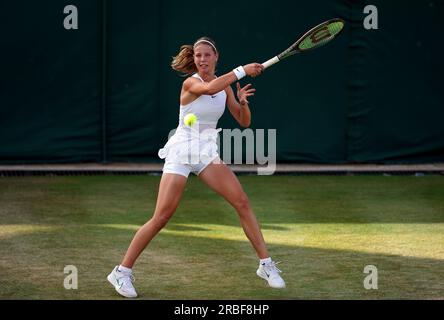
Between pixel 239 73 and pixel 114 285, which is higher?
pixel 239 73

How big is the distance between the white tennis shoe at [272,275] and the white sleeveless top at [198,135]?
0.83 m

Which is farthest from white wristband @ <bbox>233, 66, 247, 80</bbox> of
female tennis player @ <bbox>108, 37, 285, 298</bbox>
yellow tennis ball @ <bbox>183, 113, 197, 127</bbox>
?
yellow tennis ball @ <bbox>183, 113, 197, 127</bbox>

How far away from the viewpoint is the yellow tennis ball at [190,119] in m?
7.29

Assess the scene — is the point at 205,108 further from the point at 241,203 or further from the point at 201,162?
the point at 241,203

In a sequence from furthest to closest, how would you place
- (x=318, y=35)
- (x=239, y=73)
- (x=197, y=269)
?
1. (x=197, y=269)
2. (x=318, y=35)
3. (x=239, y=73)

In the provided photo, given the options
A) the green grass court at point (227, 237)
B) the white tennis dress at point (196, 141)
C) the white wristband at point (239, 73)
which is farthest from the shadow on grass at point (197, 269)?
the white wristband at point (239, 73)

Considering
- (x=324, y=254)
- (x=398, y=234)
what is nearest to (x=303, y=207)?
(x=398, y=234)

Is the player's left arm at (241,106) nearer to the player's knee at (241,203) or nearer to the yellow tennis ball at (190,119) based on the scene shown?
the yellow tennis ball at (190,119)

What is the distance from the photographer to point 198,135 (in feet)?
24.1

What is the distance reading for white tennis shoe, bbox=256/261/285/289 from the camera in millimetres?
7352

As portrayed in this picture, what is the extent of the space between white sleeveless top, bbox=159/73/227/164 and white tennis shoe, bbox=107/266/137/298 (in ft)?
2.67

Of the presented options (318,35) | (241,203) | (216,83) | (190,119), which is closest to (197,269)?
(241,203)

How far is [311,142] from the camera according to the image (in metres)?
13.5

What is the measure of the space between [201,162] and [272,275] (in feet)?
2.98
